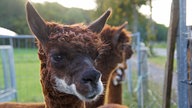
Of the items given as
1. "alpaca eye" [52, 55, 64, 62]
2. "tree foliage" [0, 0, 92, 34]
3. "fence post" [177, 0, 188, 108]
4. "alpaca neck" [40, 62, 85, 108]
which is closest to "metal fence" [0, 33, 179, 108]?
"fence post" [177, 0, 188, 108]

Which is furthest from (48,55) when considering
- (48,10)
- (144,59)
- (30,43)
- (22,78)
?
(48,10)

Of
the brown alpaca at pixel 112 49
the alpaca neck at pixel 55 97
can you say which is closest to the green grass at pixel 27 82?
the brown alpaca at pixel 112 49

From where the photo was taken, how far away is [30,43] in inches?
454

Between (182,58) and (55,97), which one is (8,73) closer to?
(55,97)

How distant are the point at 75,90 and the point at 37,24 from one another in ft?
2.45

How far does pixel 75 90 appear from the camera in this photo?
3510mm

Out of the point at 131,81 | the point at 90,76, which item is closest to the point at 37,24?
the point at 90,76

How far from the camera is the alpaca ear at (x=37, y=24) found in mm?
3748

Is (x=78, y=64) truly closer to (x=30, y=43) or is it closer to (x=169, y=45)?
(x=169, y=45)

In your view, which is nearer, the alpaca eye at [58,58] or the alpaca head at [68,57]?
the alpaca head at [68,57]

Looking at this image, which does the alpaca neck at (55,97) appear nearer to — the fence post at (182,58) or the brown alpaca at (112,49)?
the fence post at (182,58)

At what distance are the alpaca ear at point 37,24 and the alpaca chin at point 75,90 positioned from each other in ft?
1.37

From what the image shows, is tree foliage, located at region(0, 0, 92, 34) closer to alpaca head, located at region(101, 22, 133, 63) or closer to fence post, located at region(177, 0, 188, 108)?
alpaca head, located at region(101, 22, 133, 63)

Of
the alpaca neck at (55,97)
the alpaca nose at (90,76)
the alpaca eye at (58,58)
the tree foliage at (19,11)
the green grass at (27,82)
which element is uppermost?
the tree foliage at (19,11)
